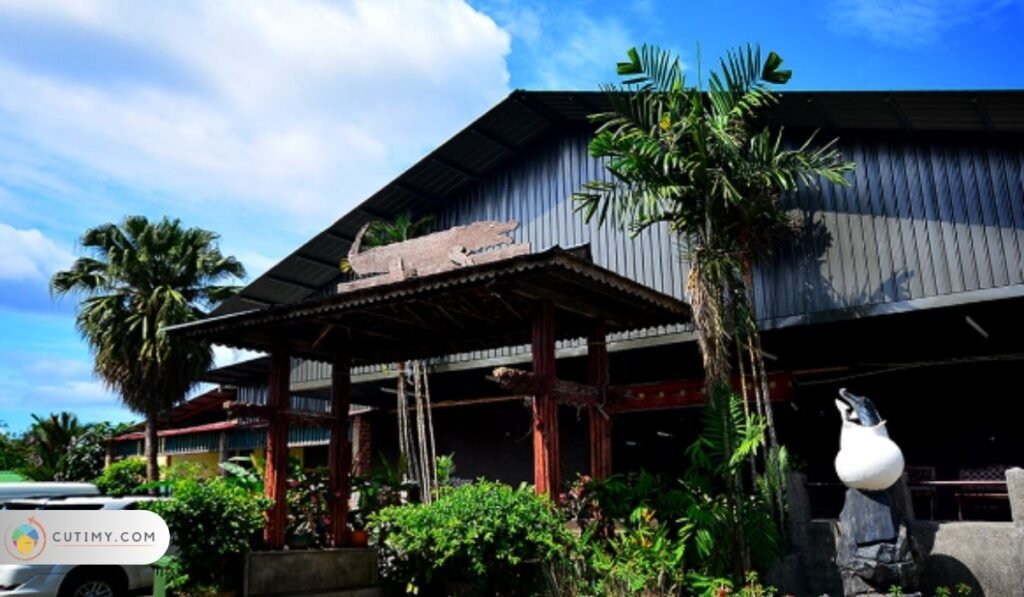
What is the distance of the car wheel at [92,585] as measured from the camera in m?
10.5

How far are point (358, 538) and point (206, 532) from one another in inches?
92.1

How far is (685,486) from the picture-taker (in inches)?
352

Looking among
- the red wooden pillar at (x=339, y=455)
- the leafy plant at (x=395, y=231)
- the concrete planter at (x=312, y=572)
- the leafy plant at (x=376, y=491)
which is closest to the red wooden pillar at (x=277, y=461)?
the concrete planter at (x=312, y=572)

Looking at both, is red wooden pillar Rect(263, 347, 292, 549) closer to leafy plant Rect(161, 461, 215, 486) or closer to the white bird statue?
leafy plant Rect(161, 461, 215, 486)

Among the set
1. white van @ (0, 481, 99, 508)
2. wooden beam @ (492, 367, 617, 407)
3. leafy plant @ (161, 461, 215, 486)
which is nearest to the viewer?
wooden beam @ (492, 367, 617, 407)

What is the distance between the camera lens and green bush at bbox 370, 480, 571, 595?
26.2ft

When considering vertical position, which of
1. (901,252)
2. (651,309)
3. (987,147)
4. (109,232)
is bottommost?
(651,309)

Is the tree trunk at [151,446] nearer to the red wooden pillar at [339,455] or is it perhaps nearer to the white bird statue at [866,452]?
the red wooden pillar at [339,455]

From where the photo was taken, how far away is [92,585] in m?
10.7

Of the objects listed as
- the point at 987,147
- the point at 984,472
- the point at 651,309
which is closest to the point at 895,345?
the point at 984,472

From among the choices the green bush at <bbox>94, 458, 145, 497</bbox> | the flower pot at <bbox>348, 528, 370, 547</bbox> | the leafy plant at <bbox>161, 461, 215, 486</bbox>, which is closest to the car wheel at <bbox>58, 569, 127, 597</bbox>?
the leafy plant at <bbox>161, 461, 215, 486</bbox>

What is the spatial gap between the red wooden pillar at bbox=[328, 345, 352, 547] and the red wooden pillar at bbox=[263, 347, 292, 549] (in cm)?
74

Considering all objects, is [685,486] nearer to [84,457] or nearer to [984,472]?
[984,472]

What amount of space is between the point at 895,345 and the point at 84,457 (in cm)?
2561
